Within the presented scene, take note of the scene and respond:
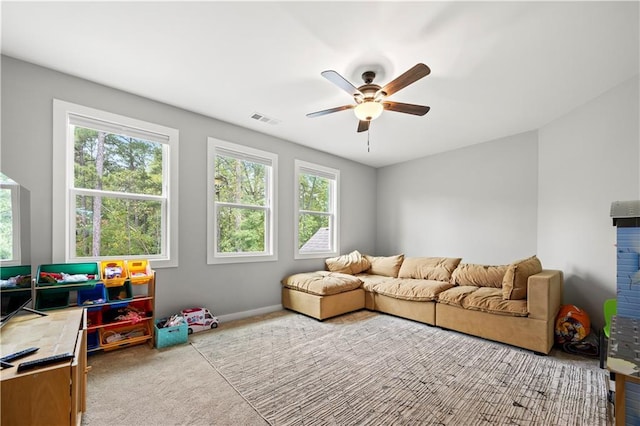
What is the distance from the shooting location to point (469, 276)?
12.6ft

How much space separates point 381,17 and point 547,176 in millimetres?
3346

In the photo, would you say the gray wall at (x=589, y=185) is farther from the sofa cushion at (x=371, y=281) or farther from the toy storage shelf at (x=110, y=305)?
the toy storage shelf at (x=110, y=305)

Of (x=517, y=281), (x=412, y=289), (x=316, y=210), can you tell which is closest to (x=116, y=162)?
(x=316, y=210)

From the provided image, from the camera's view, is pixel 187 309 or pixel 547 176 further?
pixel 547 176

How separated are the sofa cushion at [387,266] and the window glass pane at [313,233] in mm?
892

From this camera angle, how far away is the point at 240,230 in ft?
13.3

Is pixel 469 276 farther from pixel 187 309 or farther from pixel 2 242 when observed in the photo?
pixel 2 242

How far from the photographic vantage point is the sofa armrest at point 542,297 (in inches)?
109

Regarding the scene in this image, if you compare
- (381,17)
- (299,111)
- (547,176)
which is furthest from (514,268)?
(299,111)

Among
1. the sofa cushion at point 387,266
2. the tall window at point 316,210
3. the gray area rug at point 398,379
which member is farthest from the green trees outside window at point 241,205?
the sofa cushion at point 387,266

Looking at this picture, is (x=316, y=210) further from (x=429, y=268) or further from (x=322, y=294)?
(x=429, y=268)

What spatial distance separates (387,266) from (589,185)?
279 cm

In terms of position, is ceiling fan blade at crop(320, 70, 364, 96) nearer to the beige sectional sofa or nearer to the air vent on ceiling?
the air vent on ceiling

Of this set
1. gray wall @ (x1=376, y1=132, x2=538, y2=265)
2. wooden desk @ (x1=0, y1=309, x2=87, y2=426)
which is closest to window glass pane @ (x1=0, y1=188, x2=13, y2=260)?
wooden desk @ (x1=0, y1=309, x2=87, y2=426)
